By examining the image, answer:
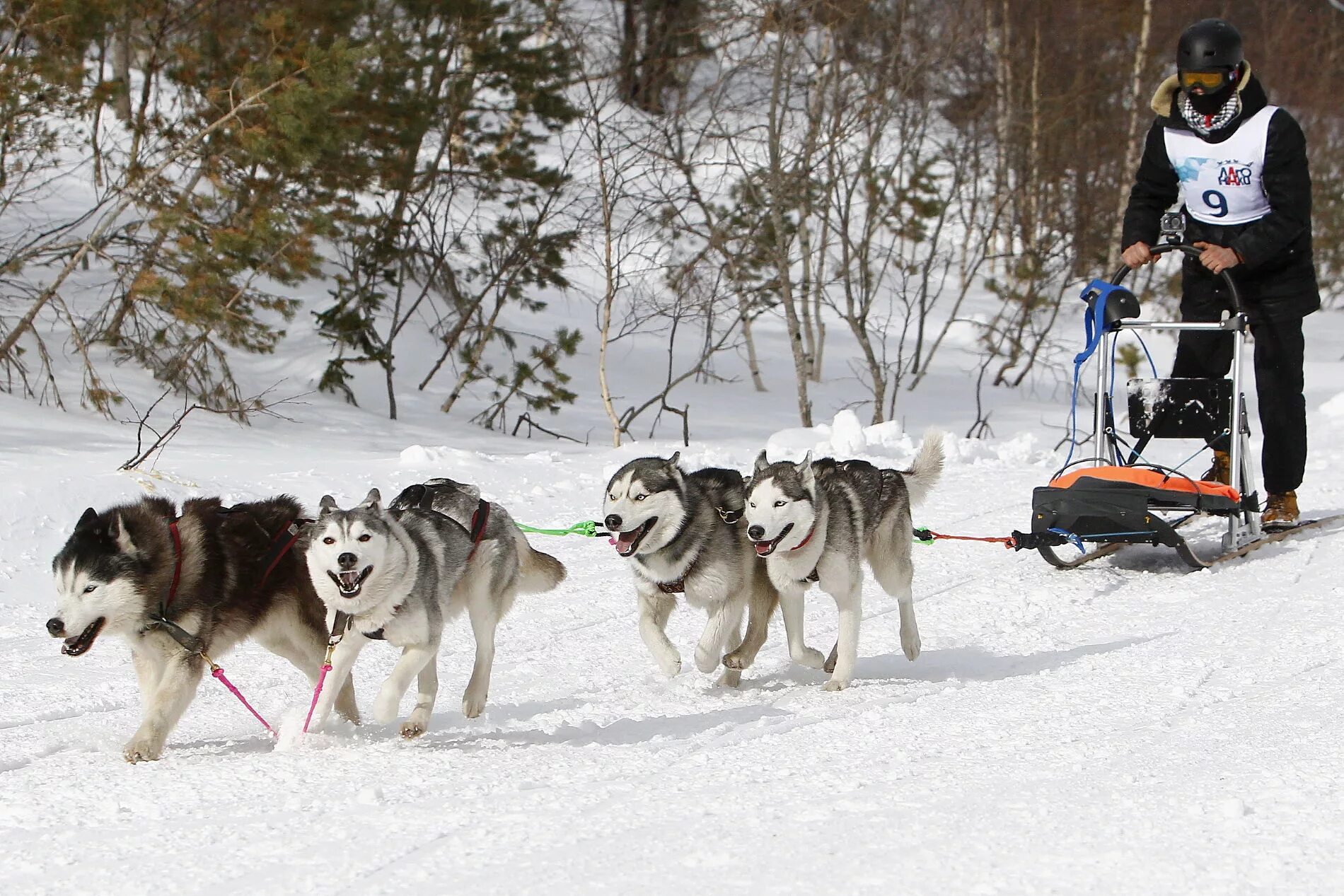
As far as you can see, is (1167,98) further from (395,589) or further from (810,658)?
(395,589)


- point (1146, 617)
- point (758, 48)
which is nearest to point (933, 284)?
point (758, 48)

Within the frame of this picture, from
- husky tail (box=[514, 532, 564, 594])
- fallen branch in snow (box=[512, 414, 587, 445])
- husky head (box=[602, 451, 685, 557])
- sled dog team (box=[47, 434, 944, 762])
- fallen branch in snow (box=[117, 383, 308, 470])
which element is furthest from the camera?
fallen branch in snow (box=[512, 414, 587, 445])

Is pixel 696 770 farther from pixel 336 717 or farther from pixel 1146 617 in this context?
pixel 1146 617

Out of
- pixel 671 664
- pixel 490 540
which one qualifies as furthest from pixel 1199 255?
pixel 490 540

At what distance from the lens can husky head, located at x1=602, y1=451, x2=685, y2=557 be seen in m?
4.09

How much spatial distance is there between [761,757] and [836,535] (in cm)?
112

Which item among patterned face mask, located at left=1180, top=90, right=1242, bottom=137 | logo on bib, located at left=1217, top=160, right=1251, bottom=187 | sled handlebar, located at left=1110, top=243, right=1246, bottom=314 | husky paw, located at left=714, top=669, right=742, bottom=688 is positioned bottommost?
husky paw, located at left=714, top=669, right=742, bottom=688

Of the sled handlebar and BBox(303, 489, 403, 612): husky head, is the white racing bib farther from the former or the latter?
BBox(303, 489, 403, 612): husky head

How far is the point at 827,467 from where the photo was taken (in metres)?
4.52

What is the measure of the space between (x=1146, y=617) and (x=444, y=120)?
1178 centimetres

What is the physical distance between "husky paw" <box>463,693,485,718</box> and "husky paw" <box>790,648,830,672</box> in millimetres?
1081

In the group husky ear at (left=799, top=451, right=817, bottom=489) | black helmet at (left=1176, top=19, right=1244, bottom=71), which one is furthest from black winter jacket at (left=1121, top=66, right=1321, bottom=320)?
husky ear at (left=799, top=451, right=817, bottom=489)

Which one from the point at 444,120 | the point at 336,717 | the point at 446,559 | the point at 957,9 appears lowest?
the point at 336,717

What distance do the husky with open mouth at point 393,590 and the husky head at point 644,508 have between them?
1.73 feet
